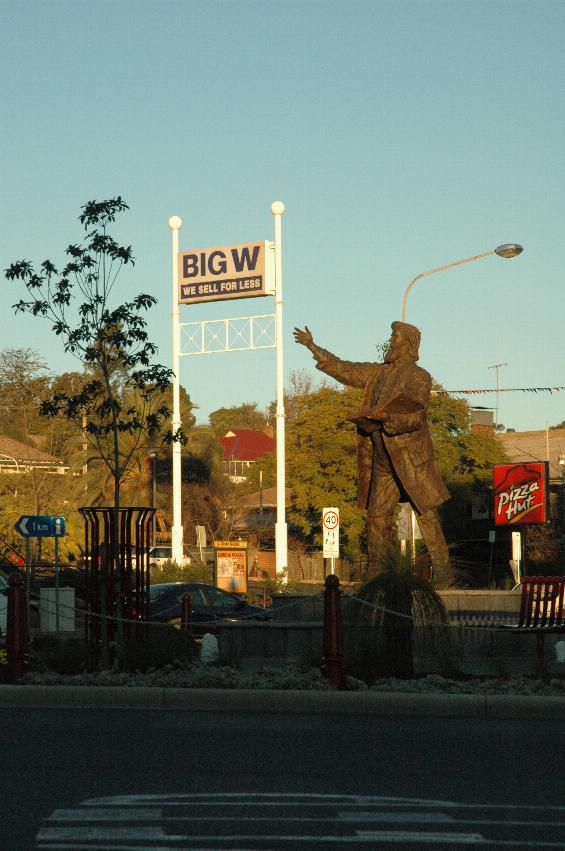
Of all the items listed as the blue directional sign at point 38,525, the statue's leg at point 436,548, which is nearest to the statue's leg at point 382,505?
the statue's leg at point 436,548

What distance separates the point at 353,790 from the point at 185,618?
16603 millimetres

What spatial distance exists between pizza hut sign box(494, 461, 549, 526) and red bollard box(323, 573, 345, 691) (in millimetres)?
28589

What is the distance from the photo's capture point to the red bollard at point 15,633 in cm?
1397

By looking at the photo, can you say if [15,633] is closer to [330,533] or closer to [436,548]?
[436,548]

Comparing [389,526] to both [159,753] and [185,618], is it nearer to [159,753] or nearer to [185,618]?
[185,618]

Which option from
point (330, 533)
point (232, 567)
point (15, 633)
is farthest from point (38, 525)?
point (15, 633)

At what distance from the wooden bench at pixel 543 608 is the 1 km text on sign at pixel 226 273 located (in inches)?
1479

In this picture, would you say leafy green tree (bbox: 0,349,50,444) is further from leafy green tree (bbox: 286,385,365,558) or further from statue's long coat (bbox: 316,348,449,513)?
statue's long coat (bbox: 316,348,449,513)

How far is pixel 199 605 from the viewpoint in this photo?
91.9 ft

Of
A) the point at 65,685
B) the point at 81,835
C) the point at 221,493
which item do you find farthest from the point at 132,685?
the point at 221,493

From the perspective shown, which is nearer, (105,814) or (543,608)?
(105,814)

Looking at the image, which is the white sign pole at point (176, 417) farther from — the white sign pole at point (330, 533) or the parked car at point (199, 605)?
the parked car at point (199, 605)

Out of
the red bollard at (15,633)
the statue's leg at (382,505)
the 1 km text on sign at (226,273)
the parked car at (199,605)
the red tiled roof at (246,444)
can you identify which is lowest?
the parked car at (199,605)

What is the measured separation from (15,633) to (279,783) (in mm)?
6560
